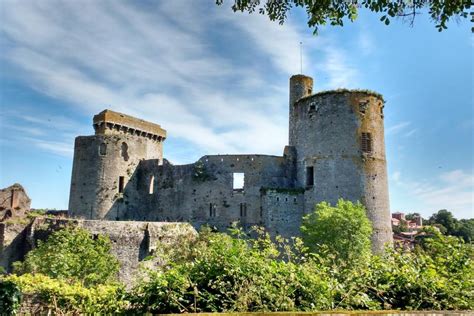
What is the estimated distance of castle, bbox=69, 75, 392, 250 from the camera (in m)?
28.9

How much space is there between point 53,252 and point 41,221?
6.23 m

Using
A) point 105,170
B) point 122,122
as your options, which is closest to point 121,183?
point 105,170

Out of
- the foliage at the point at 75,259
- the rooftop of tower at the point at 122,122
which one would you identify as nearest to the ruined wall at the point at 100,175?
the rooftop of tower at the point at 122,122

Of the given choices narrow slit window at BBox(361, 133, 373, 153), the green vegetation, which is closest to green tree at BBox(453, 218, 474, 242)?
narrow slit window at BBox(361, 133, 373, 153)

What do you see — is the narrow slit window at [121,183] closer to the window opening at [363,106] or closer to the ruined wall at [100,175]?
the ruined wall at [100,175]

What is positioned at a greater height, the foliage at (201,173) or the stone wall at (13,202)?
the foliage at (201,173)

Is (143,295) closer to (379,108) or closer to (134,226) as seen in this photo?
(134,226)

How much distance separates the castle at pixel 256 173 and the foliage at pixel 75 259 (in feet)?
39.9

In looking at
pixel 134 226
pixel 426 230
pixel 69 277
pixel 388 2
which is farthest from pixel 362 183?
pixel 388 2

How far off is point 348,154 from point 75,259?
18.8m

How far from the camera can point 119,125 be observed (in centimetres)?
3638

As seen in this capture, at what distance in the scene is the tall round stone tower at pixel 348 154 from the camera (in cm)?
2841

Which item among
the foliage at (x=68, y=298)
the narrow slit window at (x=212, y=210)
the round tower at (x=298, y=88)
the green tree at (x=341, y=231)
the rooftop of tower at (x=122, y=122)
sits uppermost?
the round tower at (x=298, y=88)

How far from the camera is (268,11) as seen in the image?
31.9ft
